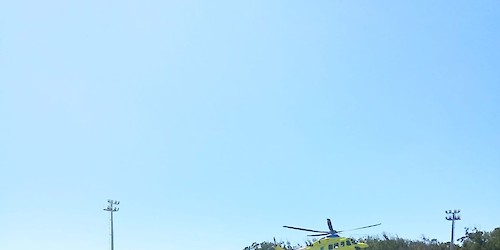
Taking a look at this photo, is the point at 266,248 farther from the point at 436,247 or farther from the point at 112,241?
the point at 112,241

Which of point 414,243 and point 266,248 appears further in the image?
point 266,248

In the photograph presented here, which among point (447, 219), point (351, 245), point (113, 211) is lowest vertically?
point (351, 245)

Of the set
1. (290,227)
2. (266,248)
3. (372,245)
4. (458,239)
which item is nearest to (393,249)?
(372,245)

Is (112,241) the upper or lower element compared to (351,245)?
upper

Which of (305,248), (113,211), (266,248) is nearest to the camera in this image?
(305,248)

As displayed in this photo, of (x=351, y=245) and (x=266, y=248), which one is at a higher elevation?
(x=266, y=248)

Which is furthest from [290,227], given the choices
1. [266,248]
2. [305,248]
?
[266,248]

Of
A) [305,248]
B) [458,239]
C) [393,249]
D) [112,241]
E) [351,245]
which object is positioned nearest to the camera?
[351,245]

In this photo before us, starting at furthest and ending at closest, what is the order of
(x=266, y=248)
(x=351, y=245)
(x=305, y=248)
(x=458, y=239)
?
(x=266, y=248)
(x=458, y=239)
(x=305, y=248)
(x=351, y=245)

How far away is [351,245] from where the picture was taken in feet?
149

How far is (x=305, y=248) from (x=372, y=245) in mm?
45167

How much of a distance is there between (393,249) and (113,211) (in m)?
45.8

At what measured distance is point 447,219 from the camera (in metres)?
71.3

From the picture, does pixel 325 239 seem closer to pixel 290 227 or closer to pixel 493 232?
pixel 290 227
